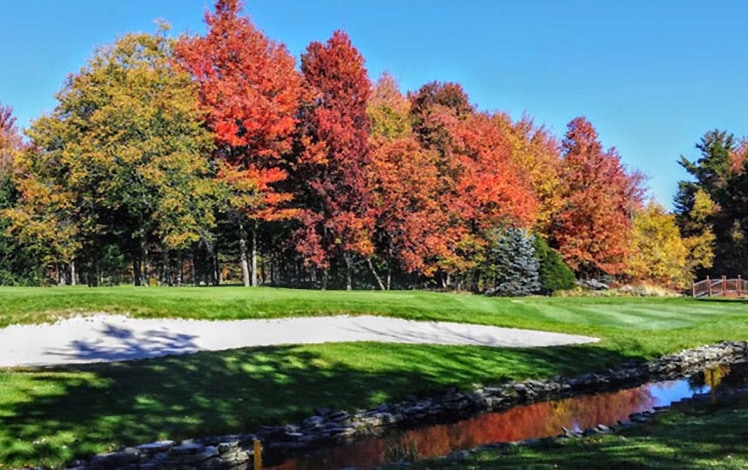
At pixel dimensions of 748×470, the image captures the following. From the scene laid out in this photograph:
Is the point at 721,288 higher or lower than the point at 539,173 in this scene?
lower

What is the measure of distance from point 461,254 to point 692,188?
3502cm

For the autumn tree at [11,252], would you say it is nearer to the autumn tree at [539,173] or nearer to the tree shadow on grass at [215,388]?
the tree shadow on grass at [215,388]

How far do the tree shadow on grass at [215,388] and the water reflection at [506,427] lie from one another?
130cm

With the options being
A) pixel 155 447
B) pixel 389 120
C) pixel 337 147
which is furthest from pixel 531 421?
pixel 389 120

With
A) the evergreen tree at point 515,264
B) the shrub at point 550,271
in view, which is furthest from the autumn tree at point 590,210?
the evergreen tree at point 515,264

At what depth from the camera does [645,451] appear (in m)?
6.27

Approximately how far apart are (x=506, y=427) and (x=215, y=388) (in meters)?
5.05

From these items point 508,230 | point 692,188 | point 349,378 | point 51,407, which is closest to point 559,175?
point 508,230

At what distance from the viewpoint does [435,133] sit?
129ft

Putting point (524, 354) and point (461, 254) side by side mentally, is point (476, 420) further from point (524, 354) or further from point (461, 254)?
point (461, 254)

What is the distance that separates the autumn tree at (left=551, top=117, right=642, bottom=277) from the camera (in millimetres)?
44469

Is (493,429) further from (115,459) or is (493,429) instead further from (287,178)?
(287,178)

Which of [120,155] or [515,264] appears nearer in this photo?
[120,155]

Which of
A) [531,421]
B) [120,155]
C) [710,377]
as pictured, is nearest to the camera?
[531,421]
